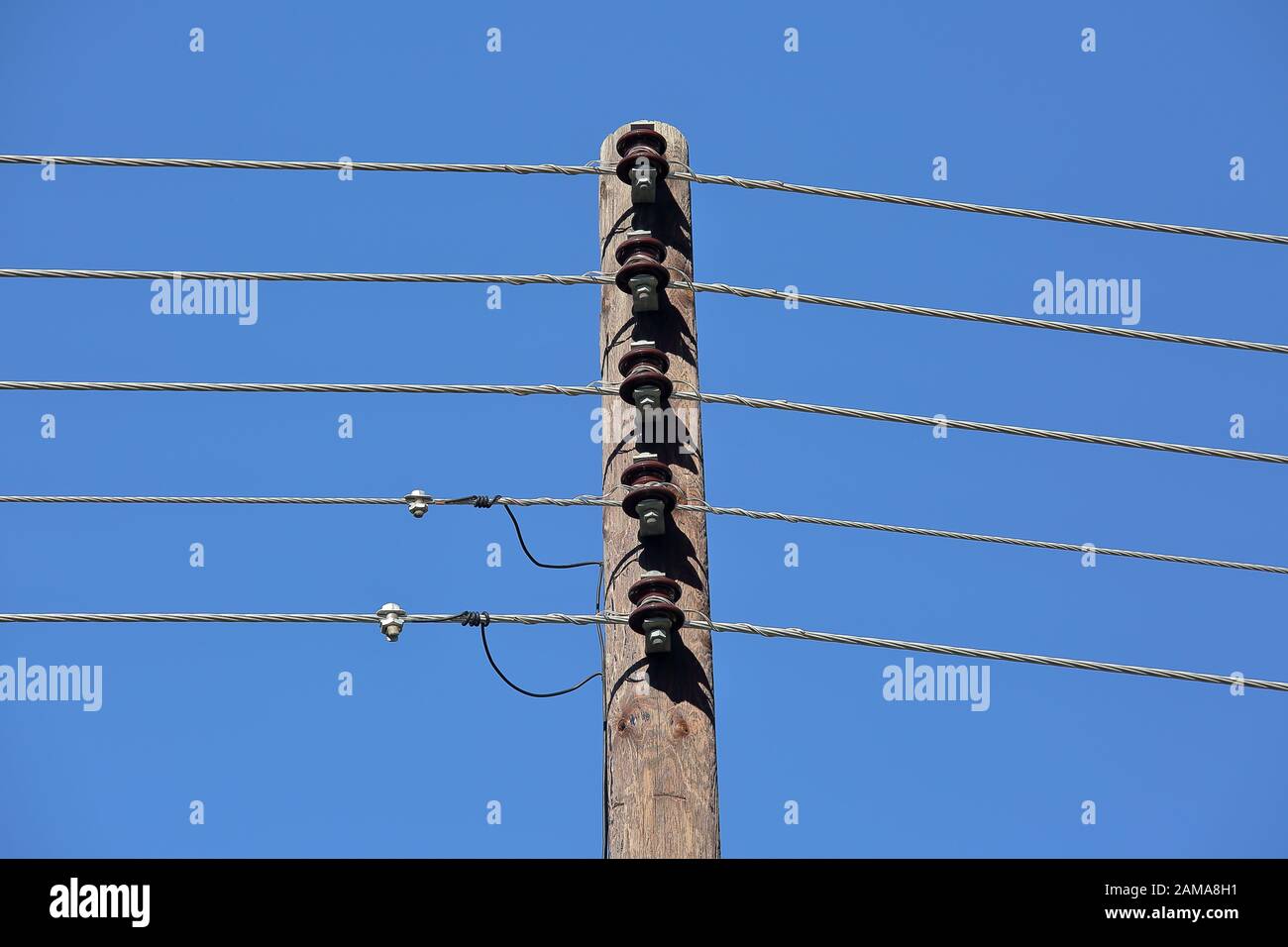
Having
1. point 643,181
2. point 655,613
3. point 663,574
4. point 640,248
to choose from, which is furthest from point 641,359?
point 655,613

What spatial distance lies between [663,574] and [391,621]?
1066 millimetres

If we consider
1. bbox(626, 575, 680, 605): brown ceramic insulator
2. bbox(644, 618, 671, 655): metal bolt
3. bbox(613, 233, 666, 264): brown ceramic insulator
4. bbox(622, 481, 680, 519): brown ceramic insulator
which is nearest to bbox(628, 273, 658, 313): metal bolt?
bbox(613, 233, 666, 264): brown ceramic insulator

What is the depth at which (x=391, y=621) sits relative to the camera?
692cm

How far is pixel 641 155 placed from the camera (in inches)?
290

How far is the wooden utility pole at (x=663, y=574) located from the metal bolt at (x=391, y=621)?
0.81 metres

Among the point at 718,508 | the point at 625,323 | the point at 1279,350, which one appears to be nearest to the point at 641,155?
the point at 625,323

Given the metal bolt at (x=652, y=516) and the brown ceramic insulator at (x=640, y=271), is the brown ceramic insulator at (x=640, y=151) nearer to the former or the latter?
the brown ceramic insulator at (x=640, y=271)

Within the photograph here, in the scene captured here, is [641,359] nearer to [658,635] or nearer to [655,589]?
[655,589]

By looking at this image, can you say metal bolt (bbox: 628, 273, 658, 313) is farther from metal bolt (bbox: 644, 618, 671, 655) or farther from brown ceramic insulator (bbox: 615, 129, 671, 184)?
metal bolt (bbox: 644, 618, 671, 655)

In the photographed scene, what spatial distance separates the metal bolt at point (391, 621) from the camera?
692cm

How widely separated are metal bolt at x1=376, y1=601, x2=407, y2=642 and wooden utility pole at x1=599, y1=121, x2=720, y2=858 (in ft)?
2.67

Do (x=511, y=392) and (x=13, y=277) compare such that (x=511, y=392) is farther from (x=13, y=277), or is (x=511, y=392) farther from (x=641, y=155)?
(x=13, y=277)

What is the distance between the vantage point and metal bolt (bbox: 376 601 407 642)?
22.7ft

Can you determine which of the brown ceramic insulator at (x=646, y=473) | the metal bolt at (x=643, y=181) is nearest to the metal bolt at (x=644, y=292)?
the metal bolt at (x=643, y=181)
